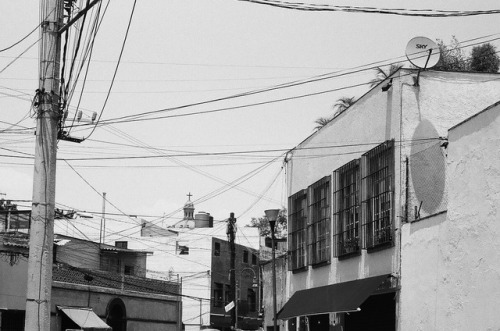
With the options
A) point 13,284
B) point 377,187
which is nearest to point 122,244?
point 13,284

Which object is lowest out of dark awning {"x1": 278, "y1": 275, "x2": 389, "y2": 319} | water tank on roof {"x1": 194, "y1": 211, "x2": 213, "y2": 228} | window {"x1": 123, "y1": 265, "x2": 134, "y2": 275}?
dark awning {"x1": 278, "y1": 275, "x2": 389, "y2": 319}

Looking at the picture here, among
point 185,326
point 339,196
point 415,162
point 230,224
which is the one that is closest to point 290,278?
point 339,196

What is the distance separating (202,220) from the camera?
71.5m

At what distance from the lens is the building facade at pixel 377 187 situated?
1720 cm

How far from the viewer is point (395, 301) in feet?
56.9

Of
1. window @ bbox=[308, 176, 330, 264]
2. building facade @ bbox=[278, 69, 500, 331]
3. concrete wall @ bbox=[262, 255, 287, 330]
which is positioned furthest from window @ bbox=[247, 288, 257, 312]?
window @ bbox=[308, 176, 330, 264]

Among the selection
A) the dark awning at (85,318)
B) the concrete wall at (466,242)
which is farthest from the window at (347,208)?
the dark awning at (85,318)

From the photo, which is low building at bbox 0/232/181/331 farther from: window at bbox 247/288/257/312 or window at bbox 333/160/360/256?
window at bbox 247/288/257/312

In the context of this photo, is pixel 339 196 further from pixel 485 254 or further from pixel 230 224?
pixel 230 224

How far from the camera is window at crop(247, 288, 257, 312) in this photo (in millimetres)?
70750

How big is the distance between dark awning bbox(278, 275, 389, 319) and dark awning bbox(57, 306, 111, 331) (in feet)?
42.9

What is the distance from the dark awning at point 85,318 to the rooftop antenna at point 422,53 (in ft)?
72.1

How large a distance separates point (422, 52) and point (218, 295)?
49.6 m

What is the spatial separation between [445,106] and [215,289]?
4891 cm
